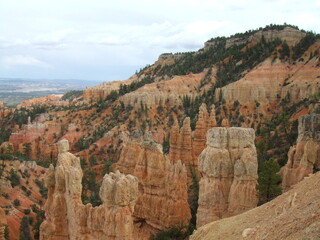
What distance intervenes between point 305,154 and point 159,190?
32.9 ft

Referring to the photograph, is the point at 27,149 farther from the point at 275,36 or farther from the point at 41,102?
the point at 41,102

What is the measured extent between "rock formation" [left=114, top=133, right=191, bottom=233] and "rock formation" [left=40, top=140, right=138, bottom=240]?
8.72 m

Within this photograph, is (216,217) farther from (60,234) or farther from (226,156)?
(60,234)

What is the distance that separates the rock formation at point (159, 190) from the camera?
83.7 ft

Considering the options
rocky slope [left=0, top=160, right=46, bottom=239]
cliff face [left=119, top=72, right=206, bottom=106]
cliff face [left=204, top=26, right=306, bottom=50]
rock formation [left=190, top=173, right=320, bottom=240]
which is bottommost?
rocky slope [left=0, top=160, right=46, bottom=239]

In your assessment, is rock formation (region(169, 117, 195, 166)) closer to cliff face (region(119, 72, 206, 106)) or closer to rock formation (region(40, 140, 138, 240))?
rock formation (region(40, 140, 138, 240))

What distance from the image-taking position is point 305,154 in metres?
23.0

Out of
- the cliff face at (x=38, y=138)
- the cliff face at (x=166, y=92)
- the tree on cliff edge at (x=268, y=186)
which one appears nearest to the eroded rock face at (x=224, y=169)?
the tree on cliff edge at (x=268, y=186)

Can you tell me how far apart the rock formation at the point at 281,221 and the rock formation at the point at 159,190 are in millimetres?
11026

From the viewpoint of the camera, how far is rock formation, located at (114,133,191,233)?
25.5m

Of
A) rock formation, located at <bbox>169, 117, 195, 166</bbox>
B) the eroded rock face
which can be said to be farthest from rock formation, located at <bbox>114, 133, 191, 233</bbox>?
rock formation, located at <bbox>169, 117, 195, 166</bbox>

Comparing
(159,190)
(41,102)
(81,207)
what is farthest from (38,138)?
(41,102)

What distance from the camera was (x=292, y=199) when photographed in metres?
12.3

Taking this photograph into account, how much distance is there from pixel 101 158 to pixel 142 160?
2971cm
